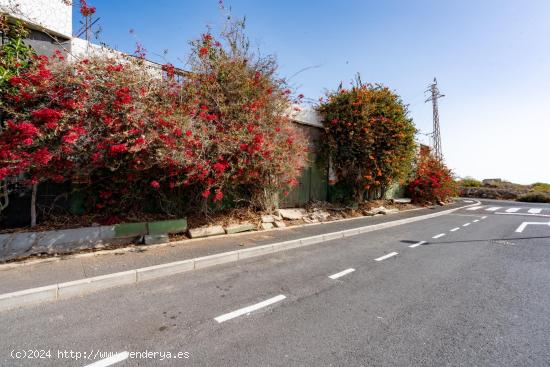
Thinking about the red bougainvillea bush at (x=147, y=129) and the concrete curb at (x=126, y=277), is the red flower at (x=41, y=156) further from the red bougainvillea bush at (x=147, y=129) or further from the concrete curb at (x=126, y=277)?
the concrete curb at (x=126, y=277)

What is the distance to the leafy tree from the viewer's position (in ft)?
38.4

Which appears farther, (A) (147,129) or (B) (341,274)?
(A) (147,129)

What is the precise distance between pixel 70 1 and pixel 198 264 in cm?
682

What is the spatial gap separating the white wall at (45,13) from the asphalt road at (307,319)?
596 cm

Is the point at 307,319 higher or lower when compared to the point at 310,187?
lower

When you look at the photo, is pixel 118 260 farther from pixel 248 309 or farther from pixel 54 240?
pixel 248 309

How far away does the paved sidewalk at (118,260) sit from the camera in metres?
3.99

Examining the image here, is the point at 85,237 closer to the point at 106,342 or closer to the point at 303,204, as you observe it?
the point at 106,342

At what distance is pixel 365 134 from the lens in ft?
38.4

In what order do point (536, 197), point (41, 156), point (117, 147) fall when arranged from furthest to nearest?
point (536, 197), point (117, 147), point (41, 156)

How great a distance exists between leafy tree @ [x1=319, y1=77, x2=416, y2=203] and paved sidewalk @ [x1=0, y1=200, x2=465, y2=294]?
5666mm

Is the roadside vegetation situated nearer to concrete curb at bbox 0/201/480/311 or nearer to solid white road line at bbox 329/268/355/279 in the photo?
concrete curb at bbox 0/201/480/311

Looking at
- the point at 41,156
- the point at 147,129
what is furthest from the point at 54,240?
the point at 147,129

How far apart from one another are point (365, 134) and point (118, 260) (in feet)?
33.4
